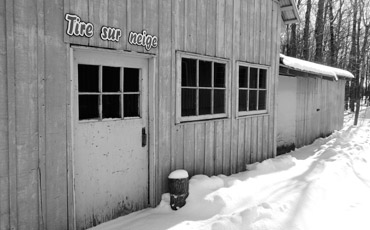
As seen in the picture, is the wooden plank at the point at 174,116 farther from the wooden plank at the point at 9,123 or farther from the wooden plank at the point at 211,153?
the wooden plank at the point at 9,123

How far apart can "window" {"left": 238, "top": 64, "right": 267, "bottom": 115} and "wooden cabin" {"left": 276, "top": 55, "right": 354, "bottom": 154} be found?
0.95m

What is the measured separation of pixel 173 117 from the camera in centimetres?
455

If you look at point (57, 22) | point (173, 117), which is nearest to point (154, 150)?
point (173, 117)

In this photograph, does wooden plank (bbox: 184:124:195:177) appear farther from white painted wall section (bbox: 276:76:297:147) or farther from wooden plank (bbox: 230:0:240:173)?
white painted wall section (bbox: 276:76:297:147)

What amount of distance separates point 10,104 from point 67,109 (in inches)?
22.1

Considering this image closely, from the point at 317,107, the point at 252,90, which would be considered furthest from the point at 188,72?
the point at 317,107

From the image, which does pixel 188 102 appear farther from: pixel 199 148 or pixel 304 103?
pixel 304 103

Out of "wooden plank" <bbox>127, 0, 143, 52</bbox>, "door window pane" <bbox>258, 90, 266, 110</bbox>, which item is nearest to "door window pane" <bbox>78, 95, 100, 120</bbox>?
"wooden plank" <bbox>127, 0, 143, 52</bbox>

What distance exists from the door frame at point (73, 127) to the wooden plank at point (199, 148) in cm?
98

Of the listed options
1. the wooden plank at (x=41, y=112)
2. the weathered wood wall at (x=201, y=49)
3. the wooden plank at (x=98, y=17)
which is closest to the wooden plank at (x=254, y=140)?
the weathered wood wall at (x=201, y=49)

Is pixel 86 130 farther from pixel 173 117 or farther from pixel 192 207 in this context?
pixel 192 207

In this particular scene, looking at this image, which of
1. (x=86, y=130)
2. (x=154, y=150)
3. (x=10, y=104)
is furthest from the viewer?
(x=154, y=150)

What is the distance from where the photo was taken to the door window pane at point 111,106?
377 centimetres

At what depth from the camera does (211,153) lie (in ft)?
17.7
